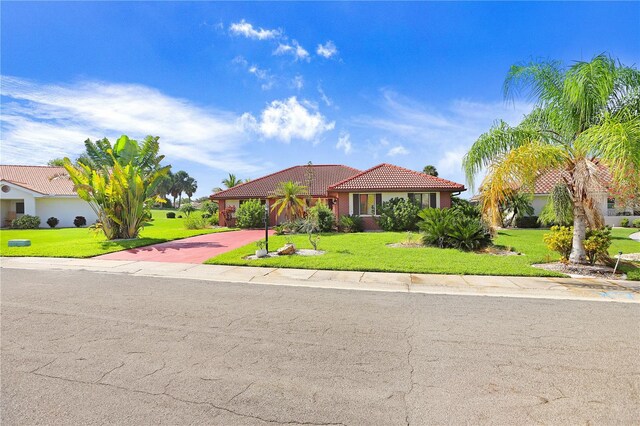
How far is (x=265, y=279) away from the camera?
9.06 m

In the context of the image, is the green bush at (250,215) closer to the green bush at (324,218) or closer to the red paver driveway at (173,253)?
the green bush at (324,218)

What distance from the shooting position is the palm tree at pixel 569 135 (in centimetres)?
887

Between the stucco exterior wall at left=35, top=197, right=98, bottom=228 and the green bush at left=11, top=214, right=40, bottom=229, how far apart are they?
166 cm

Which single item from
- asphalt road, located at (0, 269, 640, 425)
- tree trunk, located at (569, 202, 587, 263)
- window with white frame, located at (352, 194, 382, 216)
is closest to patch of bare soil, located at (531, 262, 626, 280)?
tree trunk, located at (569, 202, 587, 263)

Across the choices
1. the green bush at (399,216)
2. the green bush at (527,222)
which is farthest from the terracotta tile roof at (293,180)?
the green bush at (527,222)

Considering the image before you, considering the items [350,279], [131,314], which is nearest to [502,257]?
[350,279]

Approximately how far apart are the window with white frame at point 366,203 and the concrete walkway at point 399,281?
565 inches

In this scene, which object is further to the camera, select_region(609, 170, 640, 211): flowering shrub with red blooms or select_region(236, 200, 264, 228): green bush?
select_region(236, 200, 264, 228): green bush

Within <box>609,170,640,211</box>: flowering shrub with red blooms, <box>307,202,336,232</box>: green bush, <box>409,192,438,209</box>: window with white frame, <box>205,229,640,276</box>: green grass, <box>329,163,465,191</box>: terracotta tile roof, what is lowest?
<box>205,229,640,276</box>: green grass

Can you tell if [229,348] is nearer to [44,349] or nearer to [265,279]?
[44,349]

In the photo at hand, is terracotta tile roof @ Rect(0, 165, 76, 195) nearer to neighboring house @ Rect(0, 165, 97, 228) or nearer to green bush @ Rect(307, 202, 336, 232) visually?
neighboring house @ Rect(0, 165, 97, 228)

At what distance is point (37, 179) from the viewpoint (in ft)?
111

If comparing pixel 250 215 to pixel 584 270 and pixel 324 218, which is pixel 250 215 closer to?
pixel 324 218

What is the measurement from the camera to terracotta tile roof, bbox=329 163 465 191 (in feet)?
75.3
